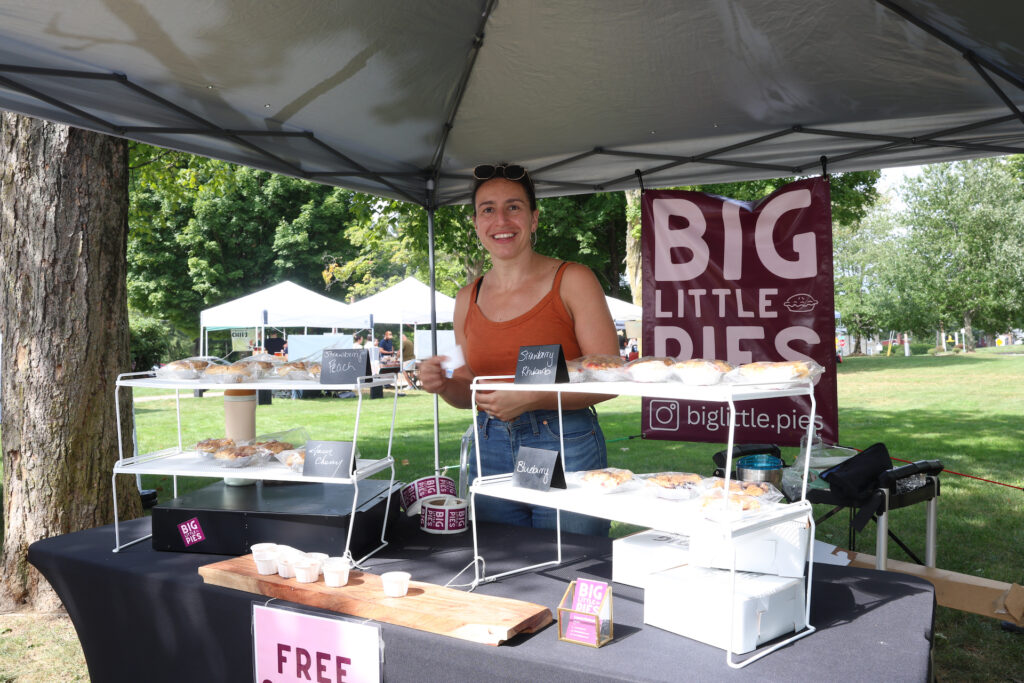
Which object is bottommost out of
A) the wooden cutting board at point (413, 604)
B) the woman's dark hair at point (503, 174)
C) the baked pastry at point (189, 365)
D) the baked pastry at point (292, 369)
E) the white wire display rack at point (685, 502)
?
the wooden cutting board at point (413, 604)

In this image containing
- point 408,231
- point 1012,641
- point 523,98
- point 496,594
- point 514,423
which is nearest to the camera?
point 496,594

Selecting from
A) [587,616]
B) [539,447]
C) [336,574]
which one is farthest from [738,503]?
[336,574]

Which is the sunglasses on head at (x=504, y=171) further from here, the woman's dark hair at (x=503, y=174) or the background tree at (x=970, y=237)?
the background tree at (x=970, y=237)

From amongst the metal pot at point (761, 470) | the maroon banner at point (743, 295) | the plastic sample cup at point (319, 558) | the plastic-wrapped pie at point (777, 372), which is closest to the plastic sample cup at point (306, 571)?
the plastic sample cup at point (319, 558)

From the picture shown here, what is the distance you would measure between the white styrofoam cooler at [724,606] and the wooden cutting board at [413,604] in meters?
0.28

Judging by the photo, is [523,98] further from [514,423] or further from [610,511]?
[610,511]

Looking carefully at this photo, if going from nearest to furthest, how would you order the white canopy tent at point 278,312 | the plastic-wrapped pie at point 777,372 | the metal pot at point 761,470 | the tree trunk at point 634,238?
the plastic-wrapped pie at point 777,372
the metal pot at point 761,470
the white canopy tent at point 278,312
the tree trunk at point 634,238

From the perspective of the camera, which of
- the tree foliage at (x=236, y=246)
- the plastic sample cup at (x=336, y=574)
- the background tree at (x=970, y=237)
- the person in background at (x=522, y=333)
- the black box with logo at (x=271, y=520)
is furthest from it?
the tree foliage at (x=236, y=246)

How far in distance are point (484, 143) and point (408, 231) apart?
4.19 meters

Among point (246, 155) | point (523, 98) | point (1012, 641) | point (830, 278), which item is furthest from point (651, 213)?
point (1012, 641)

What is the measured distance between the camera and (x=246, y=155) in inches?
131

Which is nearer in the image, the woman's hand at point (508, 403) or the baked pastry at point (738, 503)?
the baked pastry at point (738, 503)

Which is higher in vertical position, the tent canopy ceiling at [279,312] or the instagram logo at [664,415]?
the tent canopy ceiling at [279,312]

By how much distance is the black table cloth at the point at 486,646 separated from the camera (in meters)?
1.42
